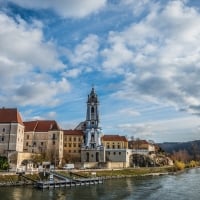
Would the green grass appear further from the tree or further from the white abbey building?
the tree

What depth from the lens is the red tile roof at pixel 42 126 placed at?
9300 centimetres

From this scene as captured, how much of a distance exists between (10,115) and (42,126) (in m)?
14.1

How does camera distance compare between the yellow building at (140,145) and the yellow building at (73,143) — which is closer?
the yellow building at (73,143)

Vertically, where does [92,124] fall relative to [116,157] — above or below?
above

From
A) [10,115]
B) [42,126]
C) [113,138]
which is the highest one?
[10,115]

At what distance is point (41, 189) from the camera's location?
5719cm

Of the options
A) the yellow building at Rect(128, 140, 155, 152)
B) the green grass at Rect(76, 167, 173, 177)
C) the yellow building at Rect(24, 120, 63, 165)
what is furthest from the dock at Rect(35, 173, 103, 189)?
the yellow building at Rect(128, 140, 155, 152)

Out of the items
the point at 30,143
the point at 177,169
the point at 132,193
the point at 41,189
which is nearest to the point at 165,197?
the point at 132,193

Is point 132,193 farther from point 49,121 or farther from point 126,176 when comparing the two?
point 49,121

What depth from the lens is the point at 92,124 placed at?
338 ft

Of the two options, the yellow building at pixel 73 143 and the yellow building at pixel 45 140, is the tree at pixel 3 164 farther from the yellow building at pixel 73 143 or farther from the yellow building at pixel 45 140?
the yellow building at pixel 73 143

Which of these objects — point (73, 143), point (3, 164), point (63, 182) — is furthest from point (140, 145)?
point (63, 182)

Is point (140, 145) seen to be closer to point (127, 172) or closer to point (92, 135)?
point (92, 135)

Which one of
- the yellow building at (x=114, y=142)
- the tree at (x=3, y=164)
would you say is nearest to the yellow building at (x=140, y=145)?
the yellow building at (x=114, y=142)
